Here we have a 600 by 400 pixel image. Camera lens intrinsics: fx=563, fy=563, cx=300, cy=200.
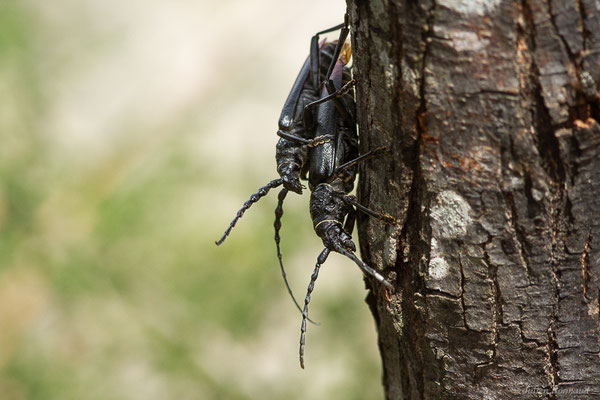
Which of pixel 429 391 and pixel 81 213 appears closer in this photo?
pixel 429 391

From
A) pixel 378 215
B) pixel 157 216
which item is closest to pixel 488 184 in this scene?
pixel 378 215

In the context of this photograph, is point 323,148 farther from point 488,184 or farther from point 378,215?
point 488,184

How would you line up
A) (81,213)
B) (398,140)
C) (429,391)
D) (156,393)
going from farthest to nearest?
(81,213)
(156,393)
(429,391)
(398,140)

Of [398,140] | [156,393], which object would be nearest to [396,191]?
[398,140]

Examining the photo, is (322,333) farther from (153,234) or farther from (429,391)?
Result: (429,391)

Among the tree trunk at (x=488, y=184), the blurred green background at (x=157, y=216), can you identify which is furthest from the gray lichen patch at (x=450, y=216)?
the blurred green background at (x=157, y=216)

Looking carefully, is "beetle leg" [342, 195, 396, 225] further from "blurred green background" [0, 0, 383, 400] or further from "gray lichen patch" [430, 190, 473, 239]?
"blurred green background" [0, 0, 383, 400]
